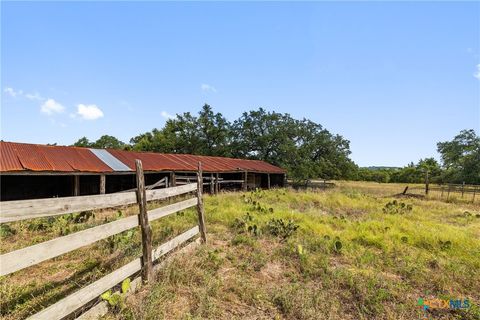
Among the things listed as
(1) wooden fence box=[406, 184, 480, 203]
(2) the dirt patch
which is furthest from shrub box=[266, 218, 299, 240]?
(1) wooden fence box=[406, 184, 480, 203]

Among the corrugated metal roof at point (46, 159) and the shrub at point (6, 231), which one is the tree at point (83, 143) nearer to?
the corrugated metal roof at point (46, 159)

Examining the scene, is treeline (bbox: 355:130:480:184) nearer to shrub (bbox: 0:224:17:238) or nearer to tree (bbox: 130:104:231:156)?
tree (bbox: 130:104:231:156)

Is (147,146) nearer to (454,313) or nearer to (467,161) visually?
(454,313)

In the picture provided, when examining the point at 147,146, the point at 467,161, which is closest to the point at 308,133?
the point at 147,146

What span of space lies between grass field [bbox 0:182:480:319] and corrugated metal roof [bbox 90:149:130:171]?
546 centimetres

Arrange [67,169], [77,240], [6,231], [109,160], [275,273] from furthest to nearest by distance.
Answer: [109,160] < [67,169] < [6,231] < [275,273] < [77,240]

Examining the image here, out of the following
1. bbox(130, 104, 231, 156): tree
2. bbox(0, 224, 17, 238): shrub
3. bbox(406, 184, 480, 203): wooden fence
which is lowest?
bbox(406, 184, 480, 203): wooden fence

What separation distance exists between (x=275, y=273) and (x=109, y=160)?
11123mm

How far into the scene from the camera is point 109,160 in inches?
529

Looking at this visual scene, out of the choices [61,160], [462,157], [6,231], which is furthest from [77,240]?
[462,157]

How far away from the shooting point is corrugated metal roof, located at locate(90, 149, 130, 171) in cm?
1278

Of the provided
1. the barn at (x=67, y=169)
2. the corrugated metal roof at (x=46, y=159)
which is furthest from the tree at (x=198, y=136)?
the corrugated metal roof at (x=46, y=159)

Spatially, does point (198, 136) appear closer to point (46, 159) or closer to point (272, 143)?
point (272, 143)

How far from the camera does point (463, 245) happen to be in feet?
22.9
